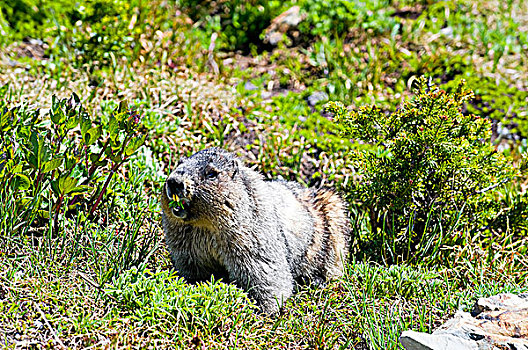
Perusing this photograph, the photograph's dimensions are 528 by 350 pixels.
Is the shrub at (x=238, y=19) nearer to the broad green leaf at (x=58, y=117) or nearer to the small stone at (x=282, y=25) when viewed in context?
the small stone at (x=282, y=25)

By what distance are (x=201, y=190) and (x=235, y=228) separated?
0.41 meters

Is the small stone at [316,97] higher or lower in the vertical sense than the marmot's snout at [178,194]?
lower

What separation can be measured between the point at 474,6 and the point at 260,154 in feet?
14.5

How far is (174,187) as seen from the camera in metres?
4.03

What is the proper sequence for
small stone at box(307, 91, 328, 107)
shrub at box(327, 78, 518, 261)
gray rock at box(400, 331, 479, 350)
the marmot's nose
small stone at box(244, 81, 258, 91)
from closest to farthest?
gray rock at box(400, 331, 479, 350) → the marmot's nose → shrub at box(327, 78, 518, 261) → small stone at box(307, 91, 328, 107) → small stone at box(244, 81, 258, 91)

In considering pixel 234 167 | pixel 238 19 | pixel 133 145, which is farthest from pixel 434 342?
pixel 238 19

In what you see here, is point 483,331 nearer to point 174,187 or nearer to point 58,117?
point 174,187

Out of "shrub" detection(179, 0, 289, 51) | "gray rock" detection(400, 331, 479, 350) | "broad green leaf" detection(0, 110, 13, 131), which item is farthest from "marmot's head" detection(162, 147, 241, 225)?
"shrub" detection(179, 0, 289, 51)

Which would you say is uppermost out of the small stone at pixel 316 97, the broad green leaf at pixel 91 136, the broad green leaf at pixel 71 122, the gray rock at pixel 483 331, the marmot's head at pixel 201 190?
the broad green leaf at pixel 71 122

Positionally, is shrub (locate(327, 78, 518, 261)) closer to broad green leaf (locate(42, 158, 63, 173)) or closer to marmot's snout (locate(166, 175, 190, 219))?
marmot's snout (locate(166, 175, 190, 219))

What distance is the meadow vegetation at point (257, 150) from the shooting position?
4070mm

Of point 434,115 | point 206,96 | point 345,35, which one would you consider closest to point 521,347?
point 434,115

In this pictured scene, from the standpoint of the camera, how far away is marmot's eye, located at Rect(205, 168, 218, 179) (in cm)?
420

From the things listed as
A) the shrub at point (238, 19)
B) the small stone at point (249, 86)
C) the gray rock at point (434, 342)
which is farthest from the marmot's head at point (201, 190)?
the shrub at point (238, 19)
